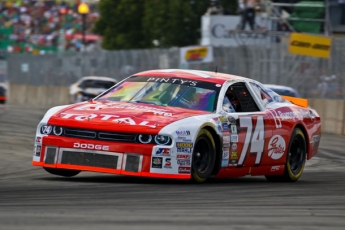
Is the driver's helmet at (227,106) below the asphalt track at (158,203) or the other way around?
the other way around

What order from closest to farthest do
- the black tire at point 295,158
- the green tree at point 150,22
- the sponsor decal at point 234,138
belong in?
1. the sponsor decal at point 234,138
2. the black tire at point 295,158
3. the green tree at point 150,22

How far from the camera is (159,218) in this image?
612 centimetres

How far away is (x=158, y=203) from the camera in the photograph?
276 inches

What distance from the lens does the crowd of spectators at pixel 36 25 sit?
53625 mm

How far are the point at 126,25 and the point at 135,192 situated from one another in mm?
43490

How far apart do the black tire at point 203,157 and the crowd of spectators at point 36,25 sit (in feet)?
148

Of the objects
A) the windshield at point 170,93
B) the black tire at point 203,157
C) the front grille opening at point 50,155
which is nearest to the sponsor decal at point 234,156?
the black tire at point 203,157

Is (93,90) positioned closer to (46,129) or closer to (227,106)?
(227,106)

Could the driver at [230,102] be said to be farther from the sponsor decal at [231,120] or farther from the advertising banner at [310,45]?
the advertising banner at [310,45]

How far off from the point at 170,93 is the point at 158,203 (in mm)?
2872

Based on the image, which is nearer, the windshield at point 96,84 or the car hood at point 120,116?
the car hood at point 120,116

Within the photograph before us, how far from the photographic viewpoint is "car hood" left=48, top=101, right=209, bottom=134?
8.65 m

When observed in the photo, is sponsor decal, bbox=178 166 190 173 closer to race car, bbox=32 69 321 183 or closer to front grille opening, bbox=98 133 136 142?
race car, bbox=32 69 321 183

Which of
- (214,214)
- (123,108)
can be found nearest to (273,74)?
(123,108)
